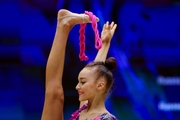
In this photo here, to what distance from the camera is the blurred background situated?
3.74m

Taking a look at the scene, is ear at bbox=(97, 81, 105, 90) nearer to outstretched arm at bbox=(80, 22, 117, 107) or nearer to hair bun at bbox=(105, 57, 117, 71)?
hair bun at bbox=(105, 57, 117, 71)

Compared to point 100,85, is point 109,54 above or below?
above

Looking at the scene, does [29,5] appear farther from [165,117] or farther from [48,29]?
[165,117]

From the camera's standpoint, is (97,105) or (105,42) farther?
(105,42)

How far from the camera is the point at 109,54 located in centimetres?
374

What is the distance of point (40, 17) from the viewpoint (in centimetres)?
378

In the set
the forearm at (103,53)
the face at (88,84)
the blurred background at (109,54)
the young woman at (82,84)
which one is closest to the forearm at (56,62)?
the young woman at (82,84)

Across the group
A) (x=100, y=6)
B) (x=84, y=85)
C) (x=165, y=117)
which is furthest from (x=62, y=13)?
(x=165, y=117)

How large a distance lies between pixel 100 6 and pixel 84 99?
204cm

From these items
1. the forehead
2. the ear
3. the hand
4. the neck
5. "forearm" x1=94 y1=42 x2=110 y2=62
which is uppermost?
the hand

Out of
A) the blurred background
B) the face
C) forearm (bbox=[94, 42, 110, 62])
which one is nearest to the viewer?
the face

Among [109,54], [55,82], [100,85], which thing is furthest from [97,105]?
[109,54]

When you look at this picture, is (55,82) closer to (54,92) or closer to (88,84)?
(54,92)

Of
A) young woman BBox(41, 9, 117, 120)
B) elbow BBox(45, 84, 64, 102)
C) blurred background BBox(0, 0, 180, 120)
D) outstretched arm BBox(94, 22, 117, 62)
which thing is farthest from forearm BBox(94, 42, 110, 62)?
blurred background BBox(0, 0, 180, 120)
